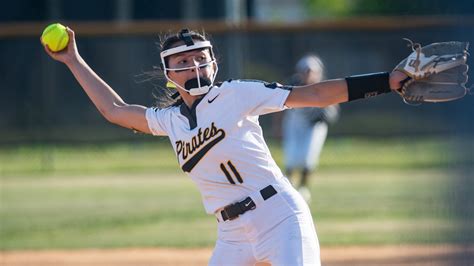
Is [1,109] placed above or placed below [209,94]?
below

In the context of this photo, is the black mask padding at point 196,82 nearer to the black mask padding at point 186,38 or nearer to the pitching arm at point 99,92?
the black mask padding at point 186,38

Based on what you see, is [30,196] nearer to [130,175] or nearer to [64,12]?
[130,175]

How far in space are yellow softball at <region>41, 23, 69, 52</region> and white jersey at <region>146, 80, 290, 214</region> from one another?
31.7 inches

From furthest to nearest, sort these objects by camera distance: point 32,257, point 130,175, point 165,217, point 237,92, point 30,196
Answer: point 130,175 → point 30,196 → point 165,217 → point 32,257 → point 237,92

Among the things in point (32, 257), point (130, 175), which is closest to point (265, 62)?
point (130, 175)

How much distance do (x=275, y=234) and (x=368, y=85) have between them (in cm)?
74

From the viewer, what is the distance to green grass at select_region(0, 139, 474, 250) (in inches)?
229

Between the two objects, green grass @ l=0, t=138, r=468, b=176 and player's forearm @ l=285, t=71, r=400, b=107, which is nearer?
player's forearm @ l=285, t=71, r=400, b=107

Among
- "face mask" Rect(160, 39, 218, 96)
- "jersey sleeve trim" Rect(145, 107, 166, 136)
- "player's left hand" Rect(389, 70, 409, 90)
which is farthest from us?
"jersey sleeve trim" Rect(145, 107, 166, 136)

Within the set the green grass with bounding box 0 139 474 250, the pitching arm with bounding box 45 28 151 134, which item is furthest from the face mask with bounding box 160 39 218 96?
the green grass with bounding box 0 139 474 250

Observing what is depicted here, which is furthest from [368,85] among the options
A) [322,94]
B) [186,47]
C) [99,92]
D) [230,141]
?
[99,92]

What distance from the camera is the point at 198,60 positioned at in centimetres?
454

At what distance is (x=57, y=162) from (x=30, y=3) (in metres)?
5.65

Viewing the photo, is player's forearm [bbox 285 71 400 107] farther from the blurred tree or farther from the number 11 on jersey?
the blurred tree
